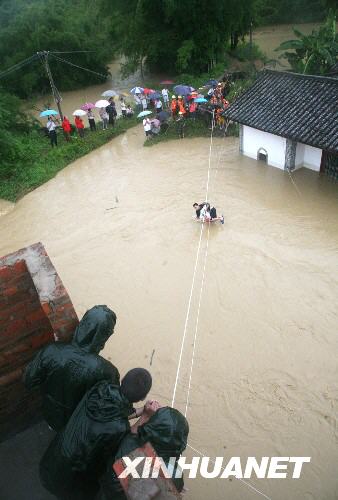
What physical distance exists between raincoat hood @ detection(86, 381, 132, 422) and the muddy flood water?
2.95 metres

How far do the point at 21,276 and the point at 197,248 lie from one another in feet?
20.8

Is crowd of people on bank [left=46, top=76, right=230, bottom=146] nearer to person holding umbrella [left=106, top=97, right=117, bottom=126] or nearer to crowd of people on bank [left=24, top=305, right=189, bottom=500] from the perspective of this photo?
person holding umbrella [left=106, top=97, right=117, bottom=126]

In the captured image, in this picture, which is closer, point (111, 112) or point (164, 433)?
point (164, 433)

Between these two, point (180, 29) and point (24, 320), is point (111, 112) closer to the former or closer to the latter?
point (180, 29)

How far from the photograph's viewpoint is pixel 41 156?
14969 mm

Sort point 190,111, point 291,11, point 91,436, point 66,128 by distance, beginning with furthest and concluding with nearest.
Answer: point 291,11
point 190,111
point 66,128
point 91,436

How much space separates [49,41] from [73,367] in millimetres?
23080

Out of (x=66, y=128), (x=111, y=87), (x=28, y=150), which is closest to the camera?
(x=28, y=150)

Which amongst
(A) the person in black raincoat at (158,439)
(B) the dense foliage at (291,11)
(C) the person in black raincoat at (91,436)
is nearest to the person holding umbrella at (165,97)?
(C) the person in black raincoat at (91,436)

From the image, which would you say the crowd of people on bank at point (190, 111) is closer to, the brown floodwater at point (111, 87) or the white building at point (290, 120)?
the white building at point (290, 120)

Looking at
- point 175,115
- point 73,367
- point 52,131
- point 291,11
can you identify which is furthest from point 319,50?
point 291,11

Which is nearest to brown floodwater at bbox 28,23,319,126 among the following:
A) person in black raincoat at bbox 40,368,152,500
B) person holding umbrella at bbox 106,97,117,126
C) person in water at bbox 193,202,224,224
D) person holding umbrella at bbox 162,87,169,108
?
person holding umbrella at bbox 162,87,169,108

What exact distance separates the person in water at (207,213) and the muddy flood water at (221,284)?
297mm

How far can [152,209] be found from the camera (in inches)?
464
